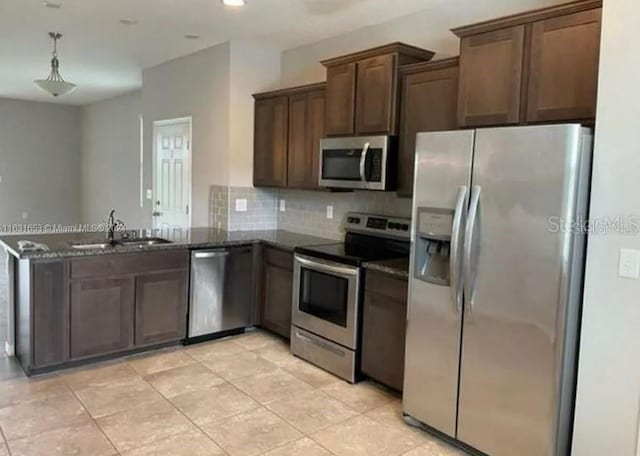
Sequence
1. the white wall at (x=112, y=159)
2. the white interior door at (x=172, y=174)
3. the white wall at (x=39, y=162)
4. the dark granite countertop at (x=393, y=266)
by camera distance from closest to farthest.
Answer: the dark granite countertop at (x=393, y=266) < the white interior door at (x=172, y=174) < the white wall at (x=112, y=159) < the white wall at (x=39, y=162)

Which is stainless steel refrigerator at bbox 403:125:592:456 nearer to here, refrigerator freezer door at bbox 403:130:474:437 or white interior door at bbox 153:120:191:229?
refrigerator freezer door at bbox 403:130:474:437

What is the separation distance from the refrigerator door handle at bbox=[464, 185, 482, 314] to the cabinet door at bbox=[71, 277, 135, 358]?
99.5 inches

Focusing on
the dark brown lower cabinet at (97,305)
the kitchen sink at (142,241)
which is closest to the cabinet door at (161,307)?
the dark brown lower cabinet at (97,305)

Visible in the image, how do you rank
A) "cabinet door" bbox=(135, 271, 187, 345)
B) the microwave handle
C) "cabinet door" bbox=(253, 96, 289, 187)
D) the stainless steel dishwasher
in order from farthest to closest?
1. "cabinet door" bbox=(253, 96, 289, 187)
2. the stainless steel dishwasher
3. "cabinet door" bbox=(135, 271, 187, 345)
4. the microwave handle

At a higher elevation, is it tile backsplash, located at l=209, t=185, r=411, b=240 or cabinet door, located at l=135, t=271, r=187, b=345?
tile backsplash, located at l=209, t=185, r=411, b=240

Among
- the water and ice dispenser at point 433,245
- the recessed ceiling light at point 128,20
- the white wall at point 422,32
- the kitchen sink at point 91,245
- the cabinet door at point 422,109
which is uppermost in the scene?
the recessed ceiling light at point 128,20

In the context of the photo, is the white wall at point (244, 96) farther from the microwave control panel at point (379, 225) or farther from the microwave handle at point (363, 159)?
the microwave handle at point (363, 159)

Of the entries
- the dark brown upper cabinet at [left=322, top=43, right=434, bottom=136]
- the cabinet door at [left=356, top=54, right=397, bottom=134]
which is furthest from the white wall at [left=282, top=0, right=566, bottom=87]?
the cabinet door at [left=356, top=54, right=397, bottom=134]

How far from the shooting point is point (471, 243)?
2.52 metres

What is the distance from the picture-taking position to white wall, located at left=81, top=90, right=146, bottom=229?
8500 mm

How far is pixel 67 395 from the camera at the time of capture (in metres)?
3.24

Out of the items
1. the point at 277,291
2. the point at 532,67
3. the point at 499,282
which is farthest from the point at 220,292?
the point at 532,67

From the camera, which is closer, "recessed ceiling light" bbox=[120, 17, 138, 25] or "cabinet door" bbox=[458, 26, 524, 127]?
"cabinet door" bbox=[458, 26, 524, 127]

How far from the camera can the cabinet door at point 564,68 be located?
98.5 inches
